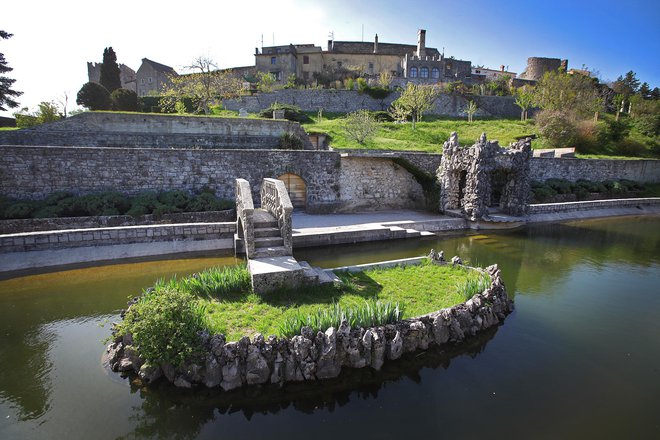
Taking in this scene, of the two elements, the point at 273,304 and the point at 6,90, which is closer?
the point at 273,304

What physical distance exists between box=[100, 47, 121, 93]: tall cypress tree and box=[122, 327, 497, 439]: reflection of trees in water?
3545cm

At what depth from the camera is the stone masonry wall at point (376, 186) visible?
17.0 metres

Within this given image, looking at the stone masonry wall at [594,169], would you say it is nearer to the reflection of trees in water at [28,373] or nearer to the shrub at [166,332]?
the shrub at [166,332]

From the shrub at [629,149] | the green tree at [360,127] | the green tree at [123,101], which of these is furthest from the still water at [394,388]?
the shrub at [629,149]

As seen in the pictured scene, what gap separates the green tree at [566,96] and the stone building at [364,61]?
1319 centimetres

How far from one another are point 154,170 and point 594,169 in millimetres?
27450

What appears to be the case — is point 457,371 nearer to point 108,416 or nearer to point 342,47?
point 108,416

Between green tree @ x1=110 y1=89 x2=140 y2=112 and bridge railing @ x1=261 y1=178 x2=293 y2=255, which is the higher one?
green tree @ x1=110 y1=89 x2=140 y2=112

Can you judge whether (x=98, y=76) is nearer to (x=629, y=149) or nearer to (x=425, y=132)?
(x=425, y=132)

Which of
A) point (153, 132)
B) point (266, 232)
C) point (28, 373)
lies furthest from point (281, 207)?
point (153, 132)

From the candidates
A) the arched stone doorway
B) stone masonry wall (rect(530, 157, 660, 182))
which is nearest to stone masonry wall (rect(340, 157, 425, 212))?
the arched stone doorway

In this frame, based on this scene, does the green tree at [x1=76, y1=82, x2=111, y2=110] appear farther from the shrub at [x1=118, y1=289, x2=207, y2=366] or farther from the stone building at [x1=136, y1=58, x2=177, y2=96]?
the shrub at [x1=118, y1=289, x2=207, y2=366]

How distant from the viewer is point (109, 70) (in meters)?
31.4

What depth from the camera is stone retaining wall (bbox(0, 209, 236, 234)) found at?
10.6 metres
